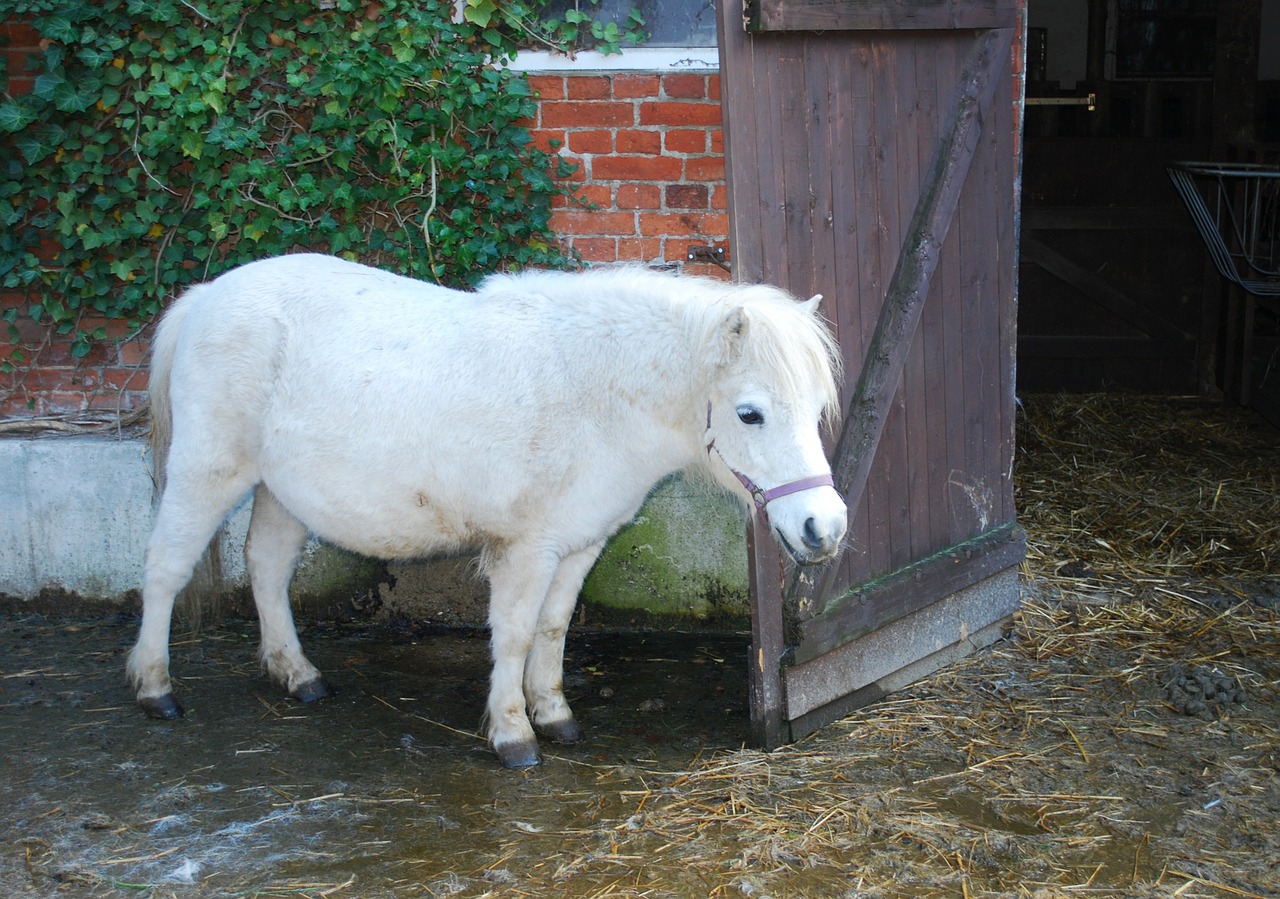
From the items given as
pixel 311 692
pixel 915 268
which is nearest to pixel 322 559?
pixel 311 692

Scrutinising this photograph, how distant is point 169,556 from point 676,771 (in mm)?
1951

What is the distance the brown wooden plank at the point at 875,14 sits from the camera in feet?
11.3

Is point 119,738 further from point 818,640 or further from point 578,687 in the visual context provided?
point 818,640

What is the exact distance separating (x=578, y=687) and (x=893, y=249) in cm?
202

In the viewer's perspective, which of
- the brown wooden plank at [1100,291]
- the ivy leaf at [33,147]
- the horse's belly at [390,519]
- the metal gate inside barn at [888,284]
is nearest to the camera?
the metal gate inside barn at [888,284]

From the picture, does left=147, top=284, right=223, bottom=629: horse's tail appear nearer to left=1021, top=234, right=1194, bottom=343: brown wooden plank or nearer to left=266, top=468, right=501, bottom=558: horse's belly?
left=266, top=468, right=501, bottom=558: horse's belly

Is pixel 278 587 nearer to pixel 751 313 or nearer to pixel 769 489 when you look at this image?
pixel 769 489

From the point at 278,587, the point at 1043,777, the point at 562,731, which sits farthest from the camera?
the point at 278,587

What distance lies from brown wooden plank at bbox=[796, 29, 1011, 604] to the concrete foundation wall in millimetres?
1050

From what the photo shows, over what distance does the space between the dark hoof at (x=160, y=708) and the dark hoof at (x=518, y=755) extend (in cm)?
125

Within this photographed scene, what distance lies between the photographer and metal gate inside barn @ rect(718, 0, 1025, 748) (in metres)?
3.58

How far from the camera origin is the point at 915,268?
13.1ft

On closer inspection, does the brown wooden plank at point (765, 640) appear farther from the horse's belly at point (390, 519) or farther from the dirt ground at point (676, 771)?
the horse's belly at point (390, 519)

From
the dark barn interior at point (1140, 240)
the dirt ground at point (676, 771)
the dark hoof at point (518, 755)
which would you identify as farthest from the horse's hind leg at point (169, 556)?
the dark barn interior at point (1140, 240)
